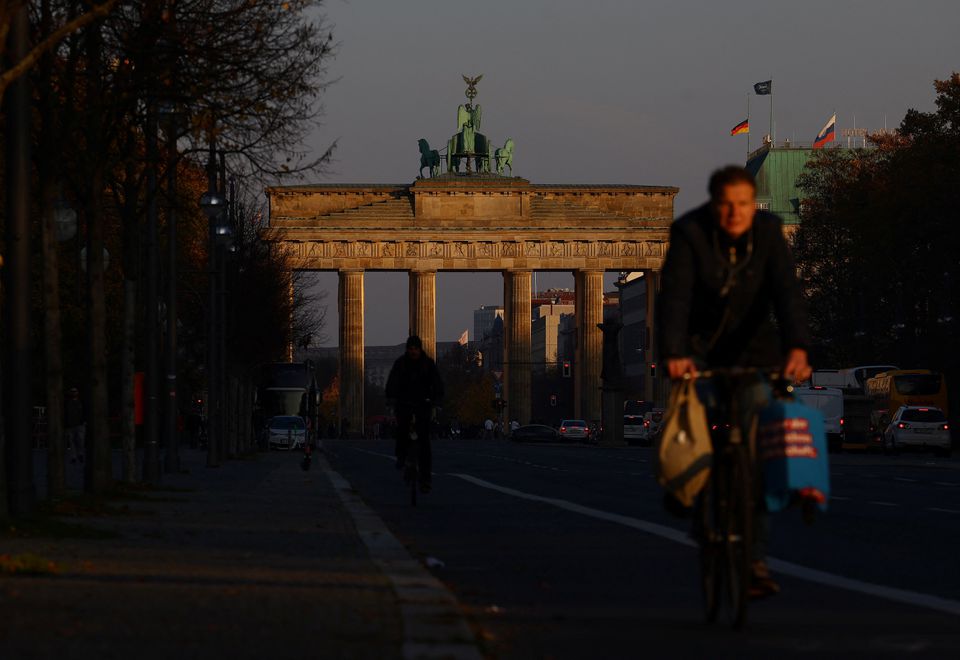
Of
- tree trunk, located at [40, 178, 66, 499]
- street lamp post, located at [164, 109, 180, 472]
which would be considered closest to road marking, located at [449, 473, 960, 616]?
tree trunk, located at [40, 178, 66, 499]

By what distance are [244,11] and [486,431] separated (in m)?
124

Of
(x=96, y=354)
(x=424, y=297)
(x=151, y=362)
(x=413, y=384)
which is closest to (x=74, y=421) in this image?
(x=151, y=362)

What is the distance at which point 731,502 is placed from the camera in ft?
27.5

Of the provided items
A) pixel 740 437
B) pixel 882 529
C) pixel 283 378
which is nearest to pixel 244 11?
pixel 882 529

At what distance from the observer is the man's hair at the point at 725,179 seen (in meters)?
8.58

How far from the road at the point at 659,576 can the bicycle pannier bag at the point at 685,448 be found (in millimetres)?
649

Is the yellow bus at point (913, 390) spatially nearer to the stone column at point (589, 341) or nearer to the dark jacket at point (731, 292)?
the stone column at point (589, 341)

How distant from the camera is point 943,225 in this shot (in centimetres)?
6475

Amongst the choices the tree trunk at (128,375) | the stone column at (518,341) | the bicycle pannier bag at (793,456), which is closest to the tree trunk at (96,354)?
the tree trunk at (128,375)

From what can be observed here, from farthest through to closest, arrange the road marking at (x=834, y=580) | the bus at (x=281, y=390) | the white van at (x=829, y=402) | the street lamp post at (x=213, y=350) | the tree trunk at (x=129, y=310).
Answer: the bus at (x=281, y=390), the white van at (x=829, y=402), the street lamp post at (x=213, y=350), the tree trunk at (x=129, y=310), the road marking at (x=834, y=580)

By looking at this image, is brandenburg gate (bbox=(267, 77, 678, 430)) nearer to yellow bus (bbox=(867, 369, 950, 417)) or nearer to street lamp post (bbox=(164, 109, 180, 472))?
yellow bus (bbox=(867, 369, 950, 417))

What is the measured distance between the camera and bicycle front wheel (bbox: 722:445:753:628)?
832cm

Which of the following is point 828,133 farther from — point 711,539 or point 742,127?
point 711,539

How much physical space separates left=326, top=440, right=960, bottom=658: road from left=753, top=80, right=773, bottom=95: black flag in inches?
4500
